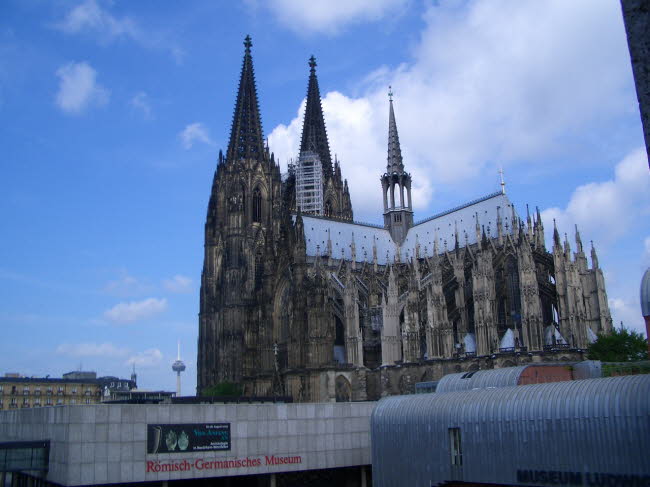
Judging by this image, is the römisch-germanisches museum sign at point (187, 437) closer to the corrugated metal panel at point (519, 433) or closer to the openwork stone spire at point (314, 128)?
the corrugated metal panel at point (519, 433)

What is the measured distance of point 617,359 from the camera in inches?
1497

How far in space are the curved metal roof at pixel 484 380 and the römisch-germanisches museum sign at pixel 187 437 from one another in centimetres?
962

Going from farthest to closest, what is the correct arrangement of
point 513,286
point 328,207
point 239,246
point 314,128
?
point 314,128 < point 328,207 < point 239,246 < point 513,286

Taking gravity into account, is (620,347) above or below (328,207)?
below

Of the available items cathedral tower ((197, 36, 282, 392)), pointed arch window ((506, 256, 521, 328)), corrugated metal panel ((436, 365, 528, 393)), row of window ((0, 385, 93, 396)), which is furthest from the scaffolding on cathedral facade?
corrugated metal panel ((436, 365, 528, 393))

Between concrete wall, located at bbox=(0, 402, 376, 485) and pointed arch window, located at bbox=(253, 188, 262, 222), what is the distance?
1570 inches

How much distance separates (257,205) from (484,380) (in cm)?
4769

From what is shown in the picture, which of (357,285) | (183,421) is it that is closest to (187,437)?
(183,421)

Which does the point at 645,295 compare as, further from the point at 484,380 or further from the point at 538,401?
the point at 538,401

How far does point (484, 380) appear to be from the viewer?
2942cm

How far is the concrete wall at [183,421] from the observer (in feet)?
88.4

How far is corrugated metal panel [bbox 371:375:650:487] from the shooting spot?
1920 centimetres

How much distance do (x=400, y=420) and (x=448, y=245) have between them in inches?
1519

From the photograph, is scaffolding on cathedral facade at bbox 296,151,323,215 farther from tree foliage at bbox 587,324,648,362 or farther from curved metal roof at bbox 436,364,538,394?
curved metal roof at bbox 436,364,538,394
